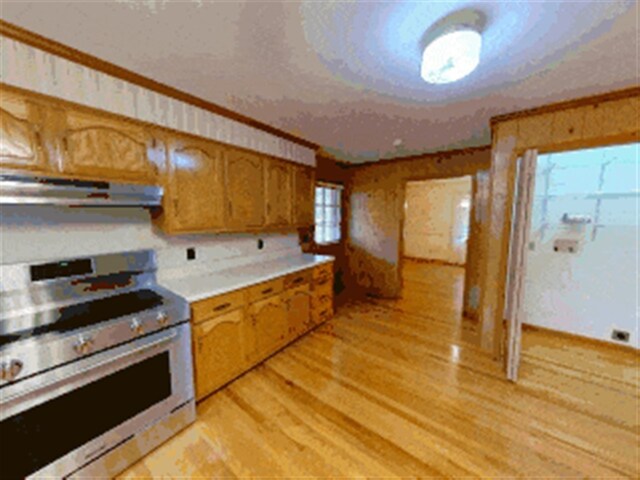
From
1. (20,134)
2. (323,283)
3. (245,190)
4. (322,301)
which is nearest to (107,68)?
(20,134)

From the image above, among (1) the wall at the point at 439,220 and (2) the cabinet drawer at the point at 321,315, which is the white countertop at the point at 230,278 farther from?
(1) the wall at the point at 439,220

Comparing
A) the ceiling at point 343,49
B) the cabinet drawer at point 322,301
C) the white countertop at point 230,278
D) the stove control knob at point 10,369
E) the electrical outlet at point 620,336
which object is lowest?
the electrical outlet at point 620,336

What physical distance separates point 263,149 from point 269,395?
90.3 inches

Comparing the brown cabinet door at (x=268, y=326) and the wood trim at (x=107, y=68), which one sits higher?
the wood trim at (x=107, y=68)

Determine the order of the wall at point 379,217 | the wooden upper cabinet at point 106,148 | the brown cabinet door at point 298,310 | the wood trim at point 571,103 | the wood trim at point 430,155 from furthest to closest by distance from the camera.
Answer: the wall at point 379,217 < the wood trim at point 430,155 < the brown cabinet door at point 298,310 < the wood trim at point 571,103 < the wooden upper cabinet at point 106,148

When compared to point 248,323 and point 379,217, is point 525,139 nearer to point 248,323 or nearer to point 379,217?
point 379,217

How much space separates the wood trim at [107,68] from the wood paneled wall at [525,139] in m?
2.39

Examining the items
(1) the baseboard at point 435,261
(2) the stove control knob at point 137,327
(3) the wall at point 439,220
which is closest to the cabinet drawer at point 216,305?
(2) the stove control knob at point 137,327

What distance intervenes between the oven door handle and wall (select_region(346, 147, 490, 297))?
3.35 meters

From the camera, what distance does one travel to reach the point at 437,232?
7.09 m

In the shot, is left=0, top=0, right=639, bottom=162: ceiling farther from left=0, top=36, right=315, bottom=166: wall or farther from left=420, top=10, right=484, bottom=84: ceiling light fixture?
left=0, top=36, right=315, bottom=166: wall

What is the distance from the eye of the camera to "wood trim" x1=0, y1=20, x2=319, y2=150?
126cm

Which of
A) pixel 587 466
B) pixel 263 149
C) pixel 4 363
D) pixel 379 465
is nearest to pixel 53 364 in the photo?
pixel 4 363

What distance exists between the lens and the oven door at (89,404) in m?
1.12
